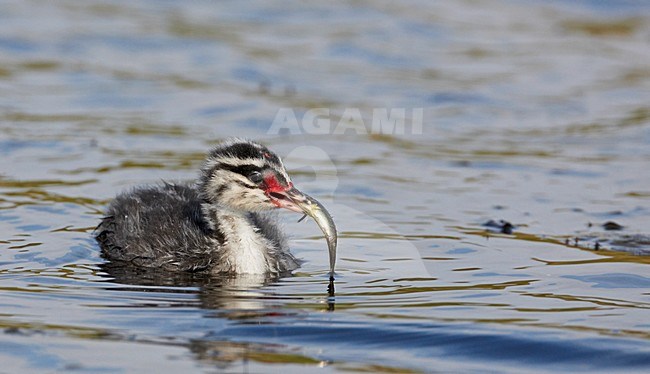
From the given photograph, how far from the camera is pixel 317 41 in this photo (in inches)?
871

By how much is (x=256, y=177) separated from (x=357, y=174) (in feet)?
14.6

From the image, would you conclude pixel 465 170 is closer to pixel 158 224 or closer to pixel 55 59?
pixel 158 224

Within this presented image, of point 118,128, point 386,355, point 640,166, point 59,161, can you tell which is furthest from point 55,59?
point 386,355

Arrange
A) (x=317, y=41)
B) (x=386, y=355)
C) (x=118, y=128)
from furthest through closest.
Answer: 1. (x=317, y=41)
2. (x=118, y=128)
3. (x=386, y=355)

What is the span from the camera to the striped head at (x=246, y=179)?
970cm

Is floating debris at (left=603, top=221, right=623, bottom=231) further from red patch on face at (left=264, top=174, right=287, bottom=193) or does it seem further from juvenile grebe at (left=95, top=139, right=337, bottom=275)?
red patch on face at (left=264, top=174, right=287, bottom=193)

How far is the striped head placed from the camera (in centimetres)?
970

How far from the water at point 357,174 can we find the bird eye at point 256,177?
776 millimetres

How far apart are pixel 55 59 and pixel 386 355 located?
13.5 meters
